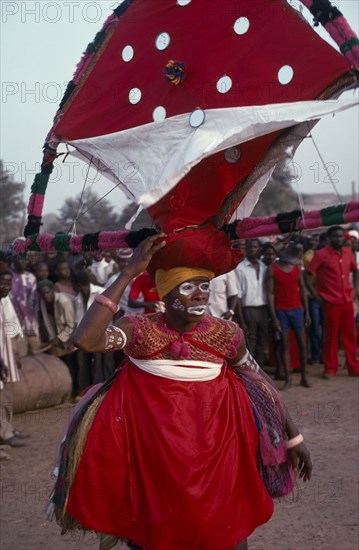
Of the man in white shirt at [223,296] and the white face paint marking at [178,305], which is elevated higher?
the white face paint marking at [178,305]

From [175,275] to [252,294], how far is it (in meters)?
6.05

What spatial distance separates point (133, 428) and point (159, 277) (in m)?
0.71

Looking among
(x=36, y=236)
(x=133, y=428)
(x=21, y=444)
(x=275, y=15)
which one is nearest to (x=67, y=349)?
(x=21, y=444)

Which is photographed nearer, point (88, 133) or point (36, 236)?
point (88, 133)

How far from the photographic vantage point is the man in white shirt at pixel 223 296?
820cm

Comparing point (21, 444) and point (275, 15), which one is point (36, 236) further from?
point (21, 444)

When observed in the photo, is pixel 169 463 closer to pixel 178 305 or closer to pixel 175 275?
pixel 178 305

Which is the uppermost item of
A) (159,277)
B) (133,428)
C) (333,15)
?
(333,15)

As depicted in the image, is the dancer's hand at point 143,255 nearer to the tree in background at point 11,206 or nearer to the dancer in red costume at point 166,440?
the dancer in red costume at point 166,440

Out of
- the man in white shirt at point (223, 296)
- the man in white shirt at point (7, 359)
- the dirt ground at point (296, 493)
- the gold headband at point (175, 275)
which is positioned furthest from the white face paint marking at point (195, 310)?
the man in white shirt at point (223, 296)

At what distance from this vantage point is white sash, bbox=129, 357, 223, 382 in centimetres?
Result: 303

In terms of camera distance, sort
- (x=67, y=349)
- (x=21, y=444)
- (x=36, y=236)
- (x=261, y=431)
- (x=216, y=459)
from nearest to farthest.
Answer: (x=216, y=459) → (x=261, y=431) → (x=36, y=236) → (x=21, y=444) → (x=67, y=349)

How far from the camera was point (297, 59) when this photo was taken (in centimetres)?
273

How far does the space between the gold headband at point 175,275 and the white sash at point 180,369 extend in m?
0.32
